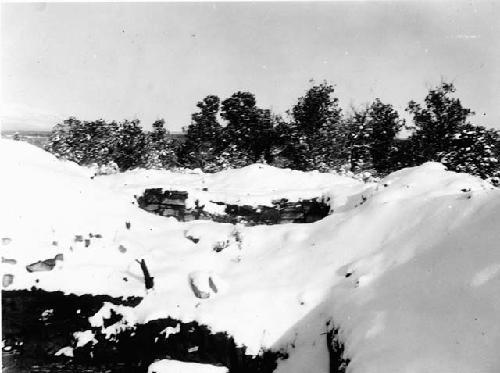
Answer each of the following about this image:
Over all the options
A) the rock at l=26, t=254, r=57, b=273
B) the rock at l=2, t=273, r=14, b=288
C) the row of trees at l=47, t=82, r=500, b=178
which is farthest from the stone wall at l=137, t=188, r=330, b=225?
the row of trees at l=47, t=82, r=500, b=178

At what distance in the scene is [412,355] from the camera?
409cm

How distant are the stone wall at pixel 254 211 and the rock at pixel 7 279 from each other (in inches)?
277

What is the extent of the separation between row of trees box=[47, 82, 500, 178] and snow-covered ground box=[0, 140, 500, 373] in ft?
76.2

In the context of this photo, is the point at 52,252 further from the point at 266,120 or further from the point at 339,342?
the point at 266,120

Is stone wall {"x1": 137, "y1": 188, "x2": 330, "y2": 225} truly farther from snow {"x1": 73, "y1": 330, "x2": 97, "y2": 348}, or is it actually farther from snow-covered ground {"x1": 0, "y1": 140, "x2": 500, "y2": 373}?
snow {"x1": 73, "y1": 330, "x2": 97, "y2": 348}

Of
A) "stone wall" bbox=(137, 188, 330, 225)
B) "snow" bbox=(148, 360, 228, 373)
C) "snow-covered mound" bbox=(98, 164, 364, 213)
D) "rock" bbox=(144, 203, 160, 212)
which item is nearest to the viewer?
"snow" bbox=(148, 360, 228, 373)

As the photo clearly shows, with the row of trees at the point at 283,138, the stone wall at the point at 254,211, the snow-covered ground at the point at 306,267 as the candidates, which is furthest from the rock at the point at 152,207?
the row of trees at the point at 283,138

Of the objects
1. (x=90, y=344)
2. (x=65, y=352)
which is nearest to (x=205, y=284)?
(x=90, y=344)

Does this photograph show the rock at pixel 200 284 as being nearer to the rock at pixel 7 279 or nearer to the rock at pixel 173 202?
the rock at pixel 7 279

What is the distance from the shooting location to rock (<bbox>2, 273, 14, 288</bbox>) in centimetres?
692

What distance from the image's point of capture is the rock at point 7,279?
692 centimetres

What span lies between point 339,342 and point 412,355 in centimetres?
130

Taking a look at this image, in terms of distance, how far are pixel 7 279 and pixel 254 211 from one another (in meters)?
8.13

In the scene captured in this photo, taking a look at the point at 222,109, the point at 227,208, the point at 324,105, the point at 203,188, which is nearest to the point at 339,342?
the point at 227,208
